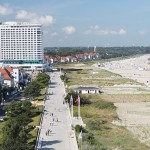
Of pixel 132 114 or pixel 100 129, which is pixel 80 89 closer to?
pixel 132 114

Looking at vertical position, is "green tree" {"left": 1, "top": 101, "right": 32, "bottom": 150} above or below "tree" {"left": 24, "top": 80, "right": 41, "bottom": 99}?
above

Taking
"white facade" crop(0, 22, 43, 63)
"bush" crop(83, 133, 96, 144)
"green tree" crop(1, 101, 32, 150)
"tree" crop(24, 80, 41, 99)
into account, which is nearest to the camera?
"green tree" crop(1, 101, 32, 150)

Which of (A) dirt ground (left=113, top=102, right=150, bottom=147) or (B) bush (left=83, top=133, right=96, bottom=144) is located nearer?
(B) bush (left=83, top=133, right=96, bottom=144)

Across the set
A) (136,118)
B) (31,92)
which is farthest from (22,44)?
(136,118)

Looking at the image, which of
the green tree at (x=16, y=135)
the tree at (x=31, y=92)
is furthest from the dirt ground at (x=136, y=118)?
the tree at (x=31, y=92)

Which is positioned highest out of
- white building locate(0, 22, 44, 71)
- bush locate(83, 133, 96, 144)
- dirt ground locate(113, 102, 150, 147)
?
white building locate(0, 22, 44, 71)

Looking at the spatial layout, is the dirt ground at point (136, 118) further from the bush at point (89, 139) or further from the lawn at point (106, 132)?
the bush at point (89, 139)

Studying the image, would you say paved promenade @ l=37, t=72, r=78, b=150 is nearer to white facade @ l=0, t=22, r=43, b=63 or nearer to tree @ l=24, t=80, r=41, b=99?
tree @ l=24, t=80, r=41, b=99

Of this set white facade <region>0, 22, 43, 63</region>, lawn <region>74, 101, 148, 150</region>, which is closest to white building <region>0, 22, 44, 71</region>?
white facade <region>0, 22, 43, 63</region>

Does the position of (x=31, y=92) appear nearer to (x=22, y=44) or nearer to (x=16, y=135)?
(x=16, y=135)
